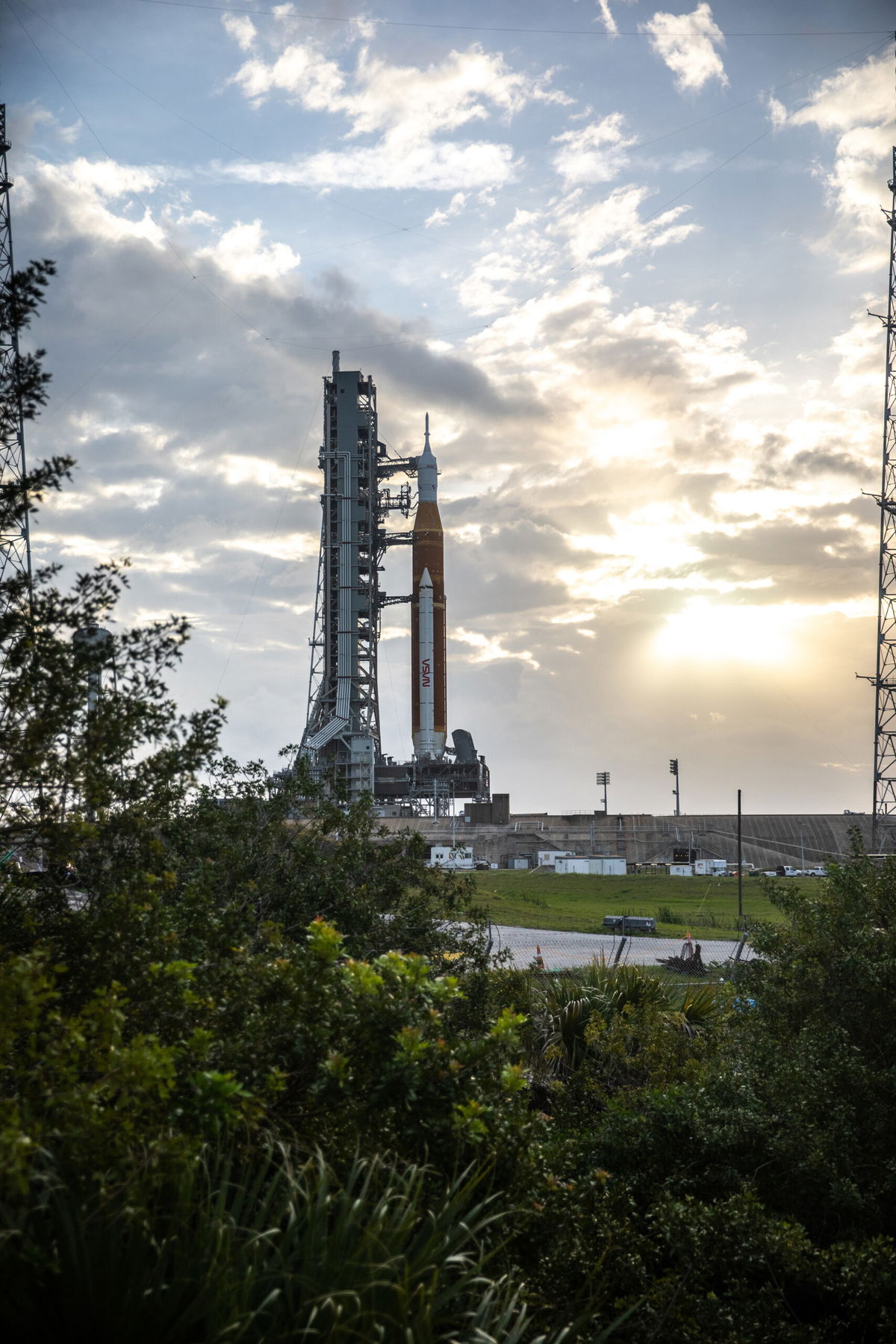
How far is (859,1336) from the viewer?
6.92 m

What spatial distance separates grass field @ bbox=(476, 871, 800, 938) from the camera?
3969 cm

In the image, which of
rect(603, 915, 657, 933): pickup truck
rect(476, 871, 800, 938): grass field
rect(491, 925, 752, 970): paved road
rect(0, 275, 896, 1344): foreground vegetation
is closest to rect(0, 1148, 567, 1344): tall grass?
rect(0, 275, 896, 1344): foreground vegetation

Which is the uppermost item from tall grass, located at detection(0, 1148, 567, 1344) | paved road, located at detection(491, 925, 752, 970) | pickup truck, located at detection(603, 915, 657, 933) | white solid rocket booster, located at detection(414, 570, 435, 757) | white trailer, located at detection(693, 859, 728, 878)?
white solid rocket booster, located at detection(414, 570, 435, 757)

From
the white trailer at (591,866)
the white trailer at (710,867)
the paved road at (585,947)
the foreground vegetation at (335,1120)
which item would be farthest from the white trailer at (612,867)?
the foreground vegetation at (335,1120)

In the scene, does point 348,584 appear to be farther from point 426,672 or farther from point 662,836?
point 662,836

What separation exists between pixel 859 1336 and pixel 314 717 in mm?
61690

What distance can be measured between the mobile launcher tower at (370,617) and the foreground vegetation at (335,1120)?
53088 millimetres

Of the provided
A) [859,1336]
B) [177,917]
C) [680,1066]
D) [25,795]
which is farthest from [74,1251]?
[680,1066]

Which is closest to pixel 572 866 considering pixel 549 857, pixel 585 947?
pixel 549 857

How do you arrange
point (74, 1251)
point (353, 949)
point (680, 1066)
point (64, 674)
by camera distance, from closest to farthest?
point (74, 1251) < point (64, 674) < point (353, 949) < point (680, 1066)

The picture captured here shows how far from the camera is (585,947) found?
30.9 m

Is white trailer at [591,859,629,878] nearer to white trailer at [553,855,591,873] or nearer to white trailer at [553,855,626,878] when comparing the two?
white trailer at [553,855,626,878]

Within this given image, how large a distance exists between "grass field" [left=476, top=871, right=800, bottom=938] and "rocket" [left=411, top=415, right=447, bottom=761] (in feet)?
37.1

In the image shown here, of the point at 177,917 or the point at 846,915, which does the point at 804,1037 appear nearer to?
the point at 846,915
